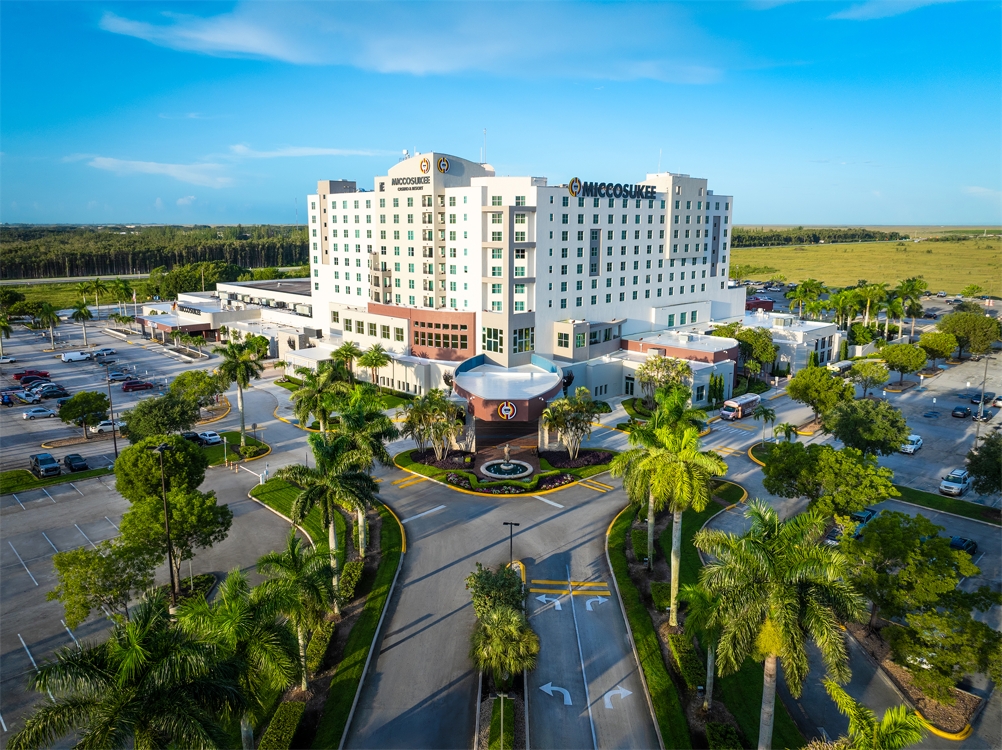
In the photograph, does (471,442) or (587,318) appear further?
(587,318)

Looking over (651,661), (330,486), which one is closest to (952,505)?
(651,661)

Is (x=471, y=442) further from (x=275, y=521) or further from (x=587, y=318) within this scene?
(x=587, y=318)

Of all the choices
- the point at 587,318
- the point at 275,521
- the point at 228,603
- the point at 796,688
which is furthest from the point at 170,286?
the point at 796,688

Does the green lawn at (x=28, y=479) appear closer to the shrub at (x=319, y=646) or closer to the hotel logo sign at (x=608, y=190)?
the shrub at (x=319, y=646)

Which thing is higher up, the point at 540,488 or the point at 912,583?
the point at 912,583

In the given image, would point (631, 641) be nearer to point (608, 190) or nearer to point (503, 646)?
point (503, 646)

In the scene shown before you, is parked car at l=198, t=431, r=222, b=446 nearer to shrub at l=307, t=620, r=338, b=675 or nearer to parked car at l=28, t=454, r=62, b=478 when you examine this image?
parked car at l=28, t=454, r=62, b=478

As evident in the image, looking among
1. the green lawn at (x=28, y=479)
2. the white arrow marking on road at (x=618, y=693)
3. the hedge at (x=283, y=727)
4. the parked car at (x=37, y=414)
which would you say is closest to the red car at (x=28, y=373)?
the parked car at (x=37, y=414)

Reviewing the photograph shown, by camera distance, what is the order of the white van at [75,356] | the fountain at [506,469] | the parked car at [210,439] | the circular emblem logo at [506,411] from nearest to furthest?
the fountain at [506,469] → the circular emblem logo at [506,411] → the parked car at [210,439] → the white van at [75,356]
